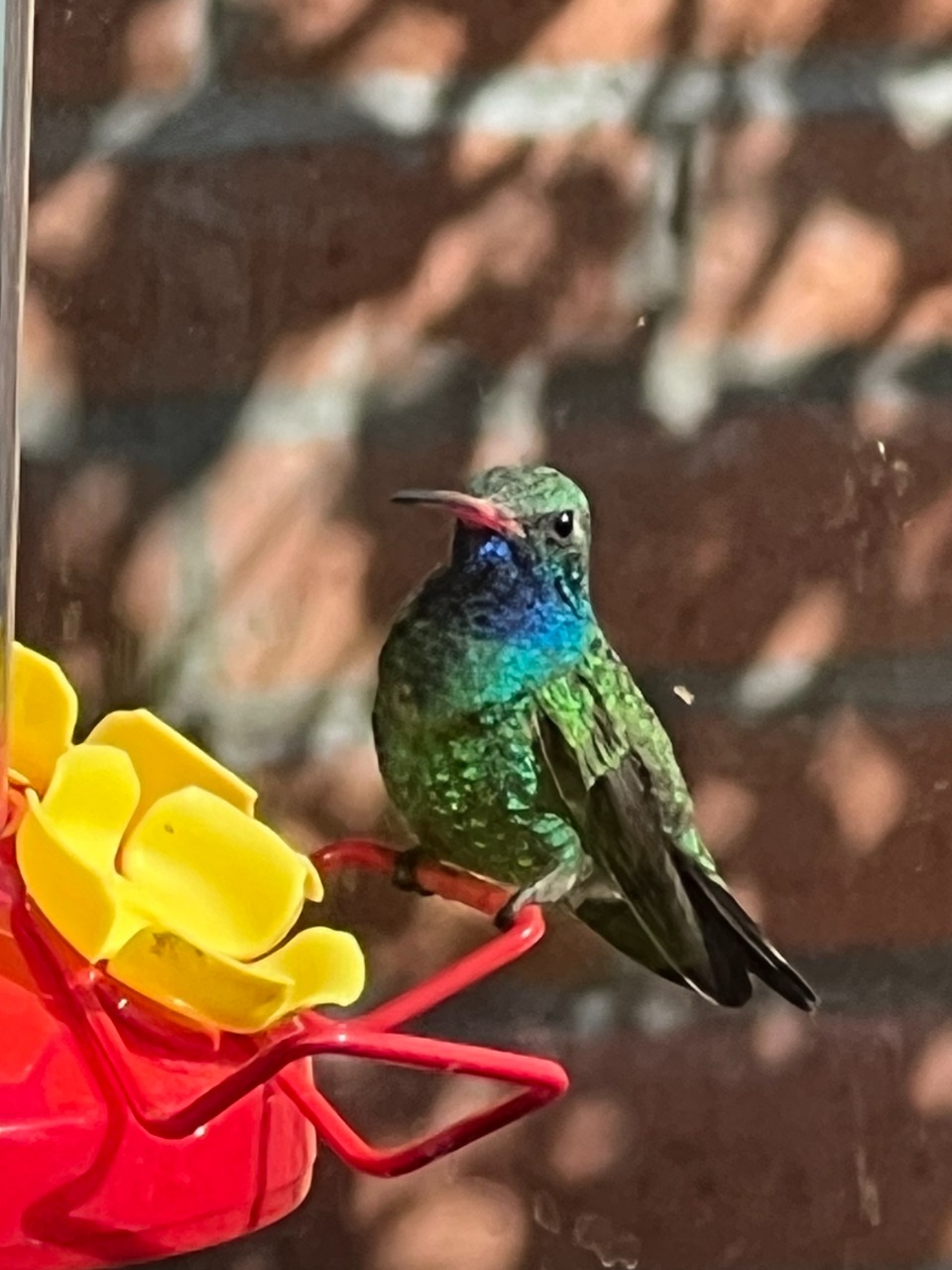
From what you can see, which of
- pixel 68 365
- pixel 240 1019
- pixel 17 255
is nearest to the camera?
pixel 240 1019

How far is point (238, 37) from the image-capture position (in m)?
0.77

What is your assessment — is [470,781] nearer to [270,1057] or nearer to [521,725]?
[521,725]

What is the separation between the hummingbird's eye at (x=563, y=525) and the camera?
0.61m

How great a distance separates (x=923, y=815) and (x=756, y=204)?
0.95 ft

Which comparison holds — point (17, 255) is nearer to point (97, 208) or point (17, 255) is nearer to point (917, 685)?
point (97, 208)

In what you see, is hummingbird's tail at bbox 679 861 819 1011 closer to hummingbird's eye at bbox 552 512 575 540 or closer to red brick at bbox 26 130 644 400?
hummingbird's eye at bbox 552 512 575 540

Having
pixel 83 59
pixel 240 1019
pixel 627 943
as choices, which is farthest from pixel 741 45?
pixel 240 1019

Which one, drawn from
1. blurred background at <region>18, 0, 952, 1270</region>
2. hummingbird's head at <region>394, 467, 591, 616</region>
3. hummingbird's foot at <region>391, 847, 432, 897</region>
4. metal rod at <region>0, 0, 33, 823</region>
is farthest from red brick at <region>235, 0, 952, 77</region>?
hummingbird's foot at <region>391, 847, 432, 897</region>

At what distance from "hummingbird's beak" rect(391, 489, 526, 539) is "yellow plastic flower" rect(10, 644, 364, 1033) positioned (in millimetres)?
109

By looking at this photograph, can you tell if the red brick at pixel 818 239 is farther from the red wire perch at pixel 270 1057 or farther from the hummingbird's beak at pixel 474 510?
the red wire perch at pixel 270 1057

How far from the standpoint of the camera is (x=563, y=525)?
2.00ft

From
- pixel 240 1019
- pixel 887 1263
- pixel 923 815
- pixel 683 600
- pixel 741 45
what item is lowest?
pixel 887 1263

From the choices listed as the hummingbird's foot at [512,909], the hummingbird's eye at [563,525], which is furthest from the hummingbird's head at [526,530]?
the hummingbird's foot at [512,909]

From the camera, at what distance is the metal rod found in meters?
0.63
